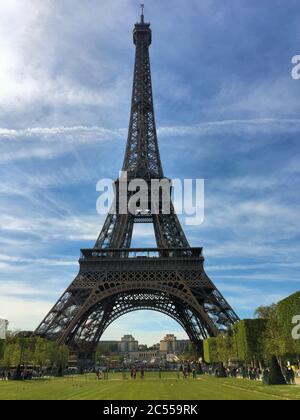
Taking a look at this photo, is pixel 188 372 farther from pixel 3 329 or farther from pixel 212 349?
pixel 3 329

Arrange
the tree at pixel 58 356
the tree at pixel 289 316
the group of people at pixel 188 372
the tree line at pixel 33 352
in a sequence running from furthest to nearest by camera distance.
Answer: the tree at pixel 58 356
the tree line at pixel 33 352
the group of people at pixel 188 372
the tree at pixel 289 316

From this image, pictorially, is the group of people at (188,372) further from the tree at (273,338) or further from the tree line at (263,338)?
the tree at (273,338)

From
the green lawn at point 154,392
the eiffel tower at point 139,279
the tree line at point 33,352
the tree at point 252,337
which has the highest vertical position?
the eiffel tower at point 139,279

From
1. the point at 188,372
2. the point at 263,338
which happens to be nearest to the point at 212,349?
the point at 188,372

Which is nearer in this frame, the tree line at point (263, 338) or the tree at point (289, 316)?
the tree at point (289, 316)

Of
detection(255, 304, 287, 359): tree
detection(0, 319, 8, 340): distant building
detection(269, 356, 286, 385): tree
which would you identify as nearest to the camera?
detection(269, 356, 286, 385): tree

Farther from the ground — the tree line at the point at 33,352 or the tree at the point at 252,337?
the tree at the point at 252,337

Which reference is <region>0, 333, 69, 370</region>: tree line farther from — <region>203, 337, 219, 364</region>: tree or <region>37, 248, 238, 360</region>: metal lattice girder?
<region>203, 337, 219, 364</region>: tree

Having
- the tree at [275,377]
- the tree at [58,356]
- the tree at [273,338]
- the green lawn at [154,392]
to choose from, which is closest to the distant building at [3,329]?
the tree at [58,356]

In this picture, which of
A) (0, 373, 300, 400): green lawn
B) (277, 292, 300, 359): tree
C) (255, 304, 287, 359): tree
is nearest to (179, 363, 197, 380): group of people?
(255, 304, 287, 359): tree

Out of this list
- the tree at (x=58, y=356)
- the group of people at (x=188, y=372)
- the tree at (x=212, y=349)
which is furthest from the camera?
the tree at (x=212, y=349)
